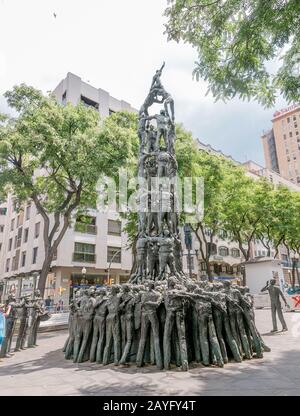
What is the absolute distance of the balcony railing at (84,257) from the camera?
30.7 meters

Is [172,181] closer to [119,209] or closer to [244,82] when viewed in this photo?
[244,82]

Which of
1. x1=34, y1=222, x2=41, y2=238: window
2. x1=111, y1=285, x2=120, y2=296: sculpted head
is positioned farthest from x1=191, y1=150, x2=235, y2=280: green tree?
x1=34, y1=222, x2=41, y2=238: window

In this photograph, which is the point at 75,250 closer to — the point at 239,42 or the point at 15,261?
the point at 15,261

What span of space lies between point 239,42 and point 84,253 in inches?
1085

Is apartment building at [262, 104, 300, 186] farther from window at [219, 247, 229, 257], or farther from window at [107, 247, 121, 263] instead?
window at [107, 247, 121, 263]

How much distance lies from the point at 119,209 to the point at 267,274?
39.8 feet

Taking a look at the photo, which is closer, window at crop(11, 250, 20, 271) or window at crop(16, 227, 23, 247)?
window at crop(11, 250, 20, 271)

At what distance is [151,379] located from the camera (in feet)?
19.2

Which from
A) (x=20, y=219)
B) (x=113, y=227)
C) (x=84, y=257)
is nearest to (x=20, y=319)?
(x=84, y=257)

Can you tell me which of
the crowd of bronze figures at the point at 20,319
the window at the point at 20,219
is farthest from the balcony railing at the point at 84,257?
the crowd of bronze figures at the point at 20,319

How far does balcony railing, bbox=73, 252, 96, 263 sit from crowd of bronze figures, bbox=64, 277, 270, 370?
23104 millimetres

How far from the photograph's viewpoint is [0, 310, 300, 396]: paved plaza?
5148 millimetres

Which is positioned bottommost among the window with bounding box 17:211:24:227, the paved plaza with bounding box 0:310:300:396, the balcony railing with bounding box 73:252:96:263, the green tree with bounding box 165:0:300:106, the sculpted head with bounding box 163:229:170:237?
the paved plaza with bounding box 0:310:300:396
